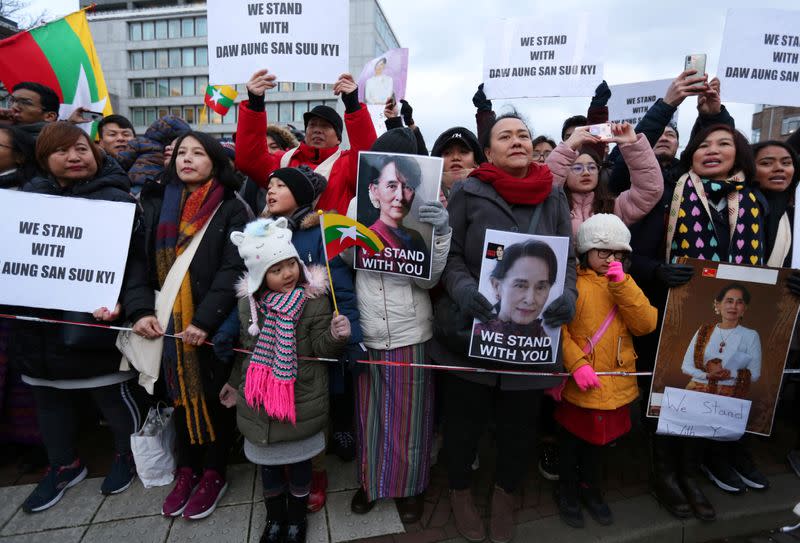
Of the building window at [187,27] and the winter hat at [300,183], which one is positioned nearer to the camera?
the winter hat at [300,183]

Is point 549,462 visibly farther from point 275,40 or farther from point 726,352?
point 275,40

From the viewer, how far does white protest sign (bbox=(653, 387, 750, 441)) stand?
8.25 ft

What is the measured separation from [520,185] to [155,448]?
2736 mm

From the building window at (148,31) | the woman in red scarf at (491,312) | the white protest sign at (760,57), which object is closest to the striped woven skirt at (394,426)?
the woman in red scarf at (491,312)

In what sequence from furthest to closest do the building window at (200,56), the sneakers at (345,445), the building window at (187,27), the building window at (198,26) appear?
the building window at (187,27) < the building window at (198,26) < the building window at (200,56) < the sneakers at (345,445)

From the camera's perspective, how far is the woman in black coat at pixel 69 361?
8.30 feet

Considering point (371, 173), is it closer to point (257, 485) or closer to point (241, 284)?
point (241, 284)

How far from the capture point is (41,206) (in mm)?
2480

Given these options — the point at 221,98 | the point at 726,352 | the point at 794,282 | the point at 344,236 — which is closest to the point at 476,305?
the point at 344,236

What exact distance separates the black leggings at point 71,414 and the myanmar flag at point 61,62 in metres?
3.39

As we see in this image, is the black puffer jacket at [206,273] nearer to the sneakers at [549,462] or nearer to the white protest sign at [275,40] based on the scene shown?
the white protest sign at [275,40]

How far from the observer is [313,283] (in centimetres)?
229

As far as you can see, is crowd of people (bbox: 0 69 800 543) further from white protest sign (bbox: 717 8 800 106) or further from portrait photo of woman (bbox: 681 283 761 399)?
white protest sign (bbox: 717 8 800 106)

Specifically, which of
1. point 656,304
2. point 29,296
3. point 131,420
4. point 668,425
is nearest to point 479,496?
point 668,425
